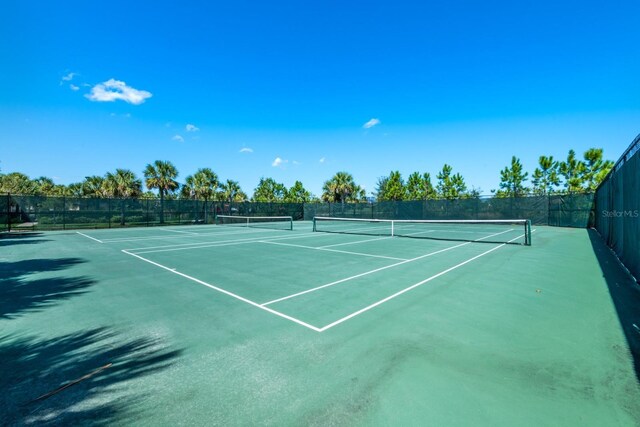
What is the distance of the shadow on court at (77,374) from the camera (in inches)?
101

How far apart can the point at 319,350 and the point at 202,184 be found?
48.6 meters

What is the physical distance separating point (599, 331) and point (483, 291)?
6.88 feet

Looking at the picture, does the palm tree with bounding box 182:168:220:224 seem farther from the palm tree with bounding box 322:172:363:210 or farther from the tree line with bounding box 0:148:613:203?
the palm tree with bounding box 322:172:363:210

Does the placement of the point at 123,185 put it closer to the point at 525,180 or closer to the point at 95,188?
the point at 95,188

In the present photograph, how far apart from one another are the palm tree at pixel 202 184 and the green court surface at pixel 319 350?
1650 inches

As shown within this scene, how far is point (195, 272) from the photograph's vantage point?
8250 mm

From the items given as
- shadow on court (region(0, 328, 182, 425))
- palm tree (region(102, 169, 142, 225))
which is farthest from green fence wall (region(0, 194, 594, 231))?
shadow on court (region(0, 328, 182, 425))

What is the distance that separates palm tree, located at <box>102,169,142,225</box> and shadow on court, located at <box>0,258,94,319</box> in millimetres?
35047

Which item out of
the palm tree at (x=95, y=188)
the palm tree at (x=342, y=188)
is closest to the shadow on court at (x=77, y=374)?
the palm tree at (x=95, y=188)

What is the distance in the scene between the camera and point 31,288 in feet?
21.9

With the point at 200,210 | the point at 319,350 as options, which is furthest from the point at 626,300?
the point at 200,210

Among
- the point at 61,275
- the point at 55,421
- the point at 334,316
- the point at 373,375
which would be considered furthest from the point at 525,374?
the point at 61,275

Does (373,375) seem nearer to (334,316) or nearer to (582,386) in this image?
(334,316)

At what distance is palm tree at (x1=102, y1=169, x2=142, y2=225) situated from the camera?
39500mm
